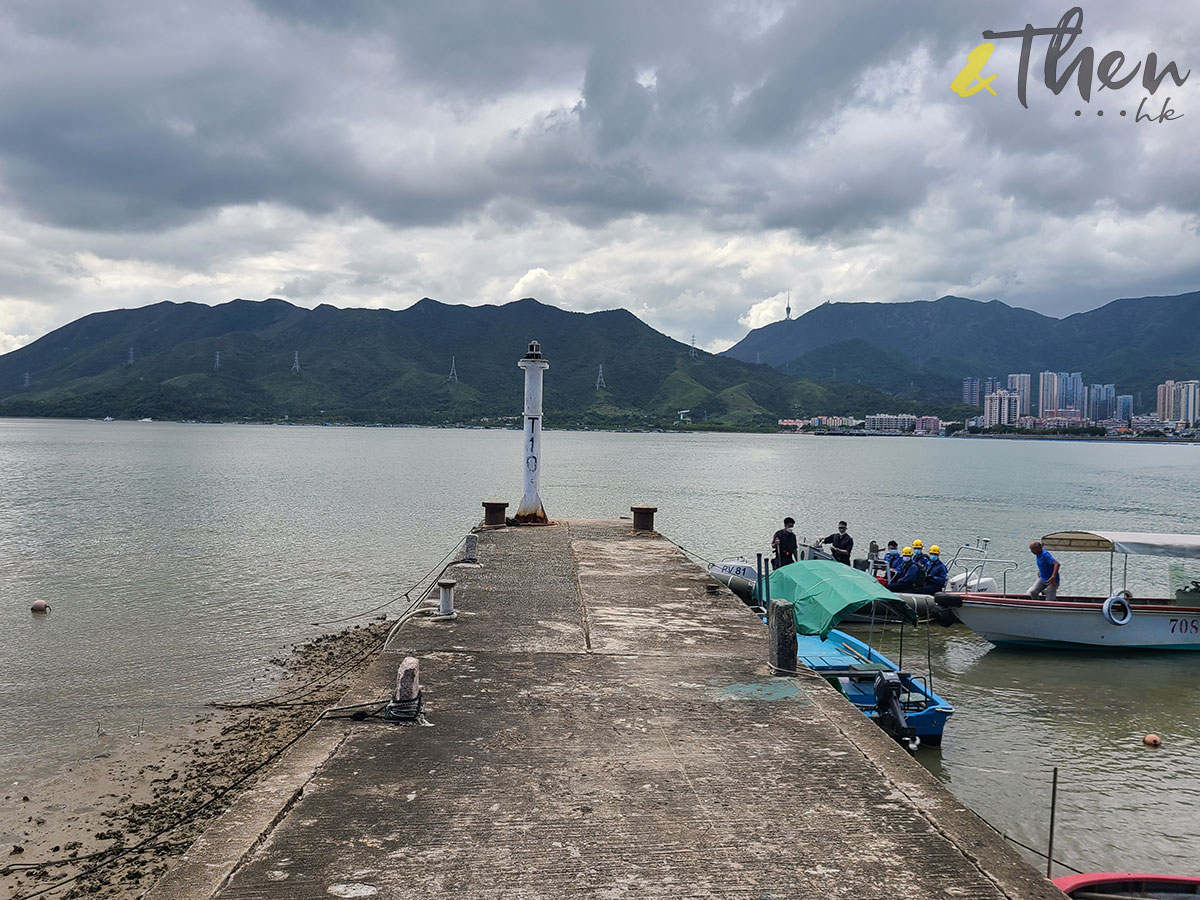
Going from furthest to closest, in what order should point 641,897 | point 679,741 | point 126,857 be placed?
point 126,857, point 679,741, point 641,897

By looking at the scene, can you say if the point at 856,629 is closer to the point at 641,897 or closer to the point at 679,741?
the point at 679,741

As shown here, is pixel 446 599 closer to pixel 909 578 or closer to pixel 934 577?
pixel 909 578

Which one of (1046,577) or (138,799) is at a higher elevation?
(1046,577)

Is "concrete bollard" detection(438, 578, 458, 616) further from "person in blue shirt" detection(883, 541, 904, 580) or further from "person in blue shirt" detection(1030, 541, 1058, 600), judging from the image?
"person in blue shirt" detection(883, 541, 904, 580)

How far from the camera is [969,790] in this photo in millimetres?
11273

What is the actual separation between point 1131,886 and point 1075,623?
12586mm

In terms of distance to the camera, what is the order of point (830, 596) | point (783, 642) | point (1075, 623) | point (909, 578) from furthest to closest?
point (909, 578), point (1075, 623), point (830, 596), point (783, 642)

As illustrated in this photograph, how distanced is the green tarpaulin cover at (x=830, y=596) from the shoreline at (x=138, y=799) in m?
7.00

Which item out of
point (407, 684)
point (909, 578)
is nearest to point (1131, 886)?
point (407, 684)

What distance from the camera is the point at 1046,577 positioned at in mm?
18094

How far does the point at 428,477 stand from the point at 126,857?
62.8 meters

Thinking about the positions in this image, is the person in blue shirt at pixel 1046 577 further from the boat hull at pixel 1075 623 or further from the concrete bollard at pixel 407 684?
the concrete bollard at pixel 407 684

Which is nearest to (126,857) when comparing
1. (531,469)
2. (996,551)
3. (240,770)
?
(240,770)

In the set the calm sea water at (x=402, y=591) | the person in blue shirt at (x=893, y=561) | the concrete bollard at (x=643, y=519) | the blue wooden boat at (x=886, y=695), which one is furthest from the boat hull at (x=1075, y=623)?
the concrete bollard at (x=643, y=519)
